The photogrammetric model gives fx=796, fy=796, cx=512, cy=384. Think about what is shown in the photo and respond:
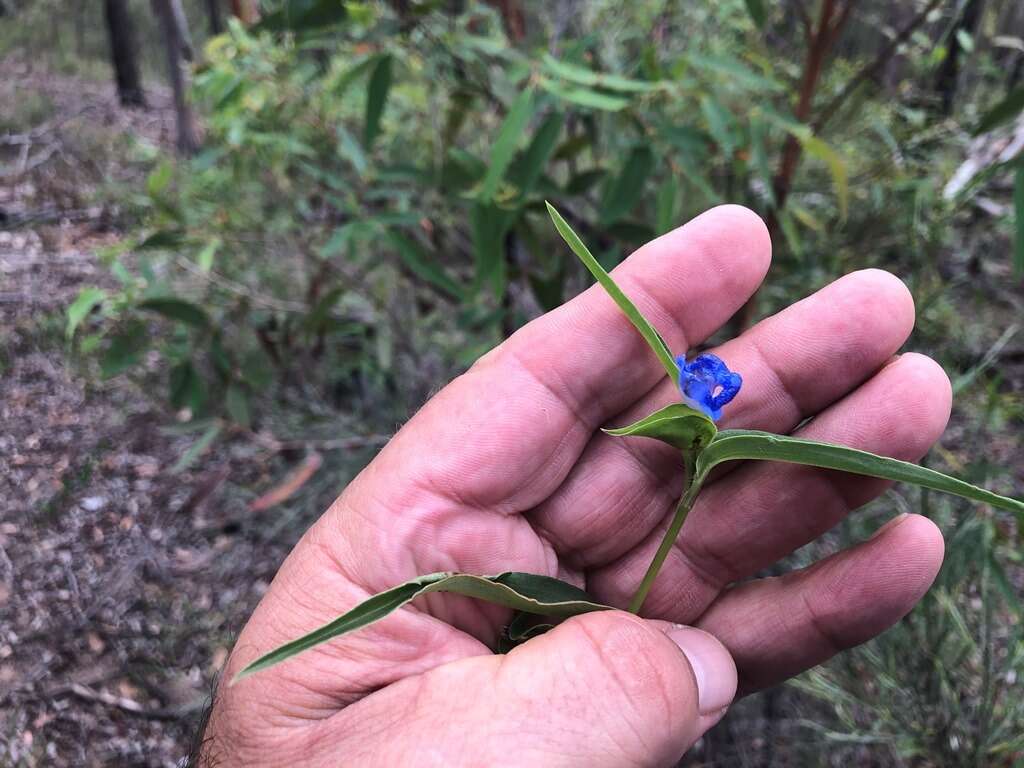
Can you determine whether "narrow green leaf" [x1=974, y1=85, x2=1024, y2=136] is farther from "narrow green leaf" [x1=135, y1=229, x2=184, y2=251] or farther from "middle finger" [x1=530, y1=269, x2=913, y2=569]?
"narrow green leaf" [x1=135, y1=229, x2=184, y2=251]

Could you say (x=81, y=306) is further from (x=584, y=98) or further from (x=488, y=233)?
(x=584, y=98)

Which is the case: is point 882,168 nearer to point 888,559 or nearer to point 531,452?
point 888,559

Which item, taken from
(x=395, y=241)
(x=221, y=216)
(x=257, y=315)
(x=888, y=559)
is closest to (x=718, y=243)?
(x=888, y=559)

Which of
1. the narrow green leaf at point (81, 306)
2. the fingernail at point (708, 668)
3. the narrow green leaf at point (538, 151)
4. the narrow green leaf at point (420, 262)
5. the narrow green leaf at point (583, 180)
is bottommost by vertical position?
the fingernail at point (708, 668)

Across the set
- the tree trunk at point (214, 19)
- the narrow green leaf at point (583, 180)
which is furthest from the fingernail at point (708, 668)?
the tree trunk at point (214, 19)

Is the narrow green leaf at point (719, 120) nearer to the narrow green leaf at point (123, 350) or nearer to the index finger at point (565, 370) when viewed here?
the index finger at point (565, 370)

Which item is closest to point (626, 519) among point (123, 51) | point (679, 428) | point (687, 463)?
point (687, 463)
